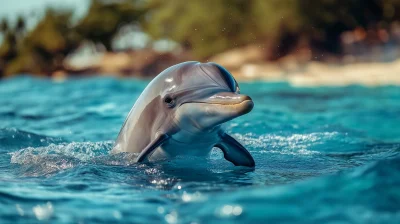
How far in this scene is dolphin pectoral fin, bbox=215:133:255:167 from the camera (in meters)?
4.85

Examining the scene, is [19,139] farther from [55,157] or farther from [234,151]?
[234,151]

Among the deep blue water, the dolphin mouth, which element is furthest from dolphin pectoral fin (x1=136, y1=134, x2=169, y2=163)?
the dolphin mouth

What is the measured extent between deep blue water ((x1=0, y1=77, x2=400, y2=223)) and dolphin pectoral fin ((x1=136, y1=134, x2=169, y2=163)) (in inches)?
4.7

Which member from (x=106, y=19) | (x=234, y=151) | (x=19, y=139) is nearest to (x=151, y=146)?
(x=234, y=151)

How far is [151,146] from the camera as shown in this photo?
185 inches

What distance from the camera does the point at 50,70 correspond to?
154 ft

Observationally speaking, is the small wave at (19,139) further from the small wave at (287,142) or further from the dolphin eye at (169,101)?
the dolphin eye at (169,101)

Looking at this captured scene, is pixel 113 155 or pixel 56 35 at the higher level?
pixel 56 35

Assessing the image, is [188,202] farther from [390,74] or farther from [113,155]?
[390,74]

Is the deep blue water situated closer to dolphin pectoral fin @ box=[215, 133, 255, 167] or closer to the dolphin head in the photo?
dolphin pectoral fin @ box=[215, 133, 255, 167]

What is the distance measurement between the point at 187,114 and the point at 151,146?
1.26 feet

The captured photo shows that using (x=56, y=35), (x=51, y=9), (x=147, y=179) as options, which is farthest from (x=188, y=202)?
(x=51, y=9)

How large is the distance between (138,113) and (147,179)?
0.82m

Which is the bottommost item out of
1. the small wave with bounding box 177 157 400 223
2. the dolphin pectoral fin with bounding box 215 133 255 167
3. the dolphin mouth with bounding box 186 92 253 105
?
the small wave with bounding box 177 157 400 223
